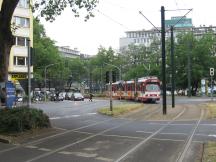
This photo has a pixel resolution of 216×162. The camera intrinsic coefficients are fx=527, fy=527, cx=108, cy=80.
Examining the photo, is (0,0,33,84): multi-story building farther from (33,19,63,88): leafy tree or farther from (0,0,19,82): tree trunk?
(0,0,19,82): tree trunk

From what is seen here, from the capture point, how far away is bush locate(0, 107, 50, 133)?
2130 cm

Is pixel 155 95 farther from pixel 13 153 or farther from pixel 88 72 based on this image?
pixel 88 72

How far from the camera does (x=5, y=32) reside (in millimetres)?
23375

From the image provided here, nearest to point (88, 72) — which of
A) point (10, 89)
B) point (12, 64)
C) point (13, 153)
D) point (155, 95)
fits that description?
point (12, 64)

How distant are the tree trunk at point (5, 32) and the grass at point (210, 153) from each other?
34.8 ft

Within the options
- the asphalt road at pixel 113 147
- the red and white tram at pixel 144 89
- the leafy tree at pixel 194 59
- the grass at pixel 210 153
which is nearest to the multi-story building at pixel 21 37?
the red and white tram at pixel 144 89

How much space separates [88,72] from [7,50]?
143m

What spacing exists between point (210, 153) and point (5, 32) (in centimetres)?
1214

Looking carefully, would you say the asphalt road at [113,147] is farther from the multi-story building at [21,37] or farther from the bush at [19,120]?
the multi-story building at [21,37]

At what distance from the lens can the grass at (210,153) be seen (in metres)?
13.5

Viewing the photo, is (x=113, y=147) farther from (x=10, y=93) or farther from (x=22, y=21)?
(x=22, y=21)

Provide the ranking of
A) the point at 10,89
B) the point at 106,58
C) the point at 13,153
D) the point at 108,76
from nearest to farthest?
the point at 13,153 → the point at 10,89 → the point at 108,76 → the point at 106,58

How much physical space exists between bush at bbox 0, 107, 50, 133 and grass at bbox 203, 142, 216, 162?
790 centimetres

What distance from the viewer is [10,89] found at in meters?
27.2
